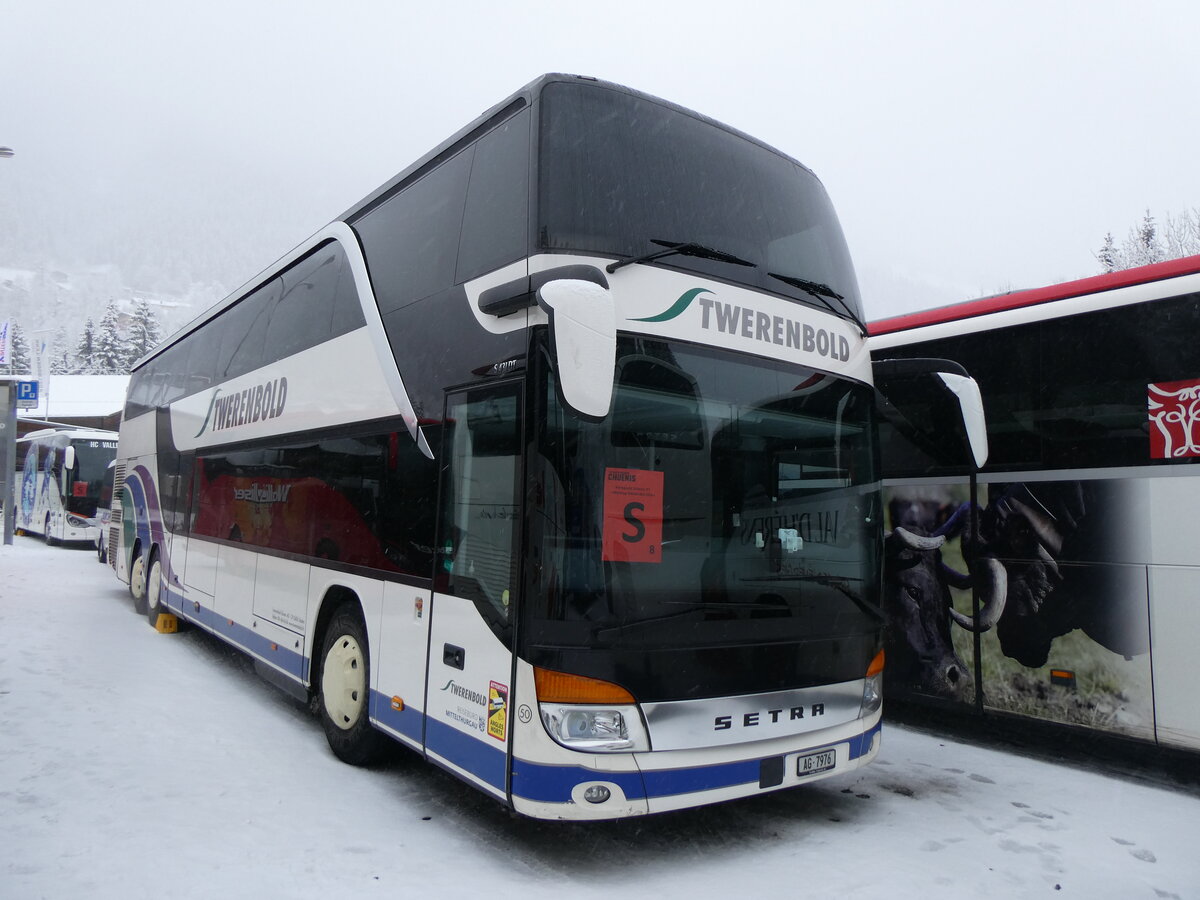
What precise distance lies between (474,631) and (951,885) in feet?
8.66

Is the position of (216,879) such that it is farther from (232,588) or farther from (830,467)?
(232,588)

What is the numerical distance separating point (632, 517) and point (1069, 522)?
3549 mm

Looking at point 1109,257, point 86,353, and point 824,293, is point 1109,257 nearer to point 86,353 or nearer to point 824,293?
point 824,293

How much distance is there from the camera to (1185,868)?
14.3 ft

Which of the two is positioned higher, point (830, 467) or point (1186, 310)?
point (1186, 310)

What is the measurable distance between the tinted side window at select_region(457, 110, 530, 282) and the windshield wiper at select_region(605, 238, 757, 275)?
507 mm

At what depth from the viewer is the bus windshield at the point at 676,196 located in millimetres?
4391

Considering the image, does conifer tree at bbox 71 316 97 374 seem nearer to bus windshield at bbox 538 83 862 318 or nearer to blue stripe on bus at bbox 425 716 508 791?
blue stripe on bus at bbox 425 716 508 791

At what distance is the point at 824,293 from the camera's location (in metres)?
5.21

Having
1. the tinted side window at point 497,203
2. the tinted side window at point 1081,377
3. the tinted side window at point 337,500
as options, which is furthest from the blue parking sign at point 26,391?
the tinted side window at point 1081,377

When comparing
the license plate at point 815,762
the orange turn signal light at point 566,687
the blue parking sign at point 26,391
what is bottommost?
the license plate at point 815,762

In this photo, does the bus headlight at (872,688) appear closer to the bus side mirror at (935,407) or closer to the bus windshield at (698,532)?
the bus windshield at (698,532)

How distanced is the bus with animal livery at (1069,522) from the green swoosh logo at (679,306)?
3072mm

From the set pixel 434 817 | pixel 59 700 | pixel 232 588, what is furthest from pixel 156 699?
pixel 434 817
